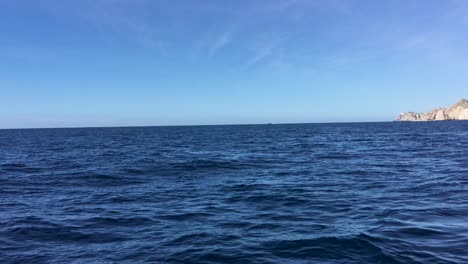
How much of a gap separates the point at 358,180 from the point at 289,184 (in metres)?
3.85

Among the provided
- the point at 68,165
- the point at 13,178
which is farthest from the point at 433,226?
the point at 68,165

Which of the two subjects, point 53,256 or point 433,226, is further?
point 433,226

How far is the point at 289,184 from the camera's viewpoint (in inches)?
719

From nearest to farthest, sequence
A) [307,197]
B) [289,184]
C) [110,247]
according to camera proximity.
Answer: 1. [110,247]
2. [307,197]
3. [289,184]

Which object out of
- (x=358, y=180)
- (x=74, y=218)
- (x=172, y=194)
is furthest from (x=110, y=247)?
(x=358, y=180)

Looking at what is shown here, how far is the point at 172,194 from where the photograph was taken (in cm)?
1652

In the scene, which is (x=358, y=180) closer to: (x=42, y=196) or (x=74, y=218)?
(x=74, y=218)

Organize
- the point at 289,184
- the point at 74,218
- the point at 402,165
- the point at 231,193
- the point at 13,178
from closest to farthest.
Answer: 1. the point at 74,218
2. the point at 231,193
3. the point at 289,184
4. the point at 13,178
5. the point at 402,165

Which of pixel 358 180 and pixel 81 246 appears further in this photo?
pixel 358 180

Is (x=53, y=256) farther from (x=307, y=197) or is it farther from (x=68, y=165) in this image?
(x=68, y=165)

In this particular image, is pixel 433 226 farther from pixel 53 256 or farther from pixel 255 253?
pixel 53 256

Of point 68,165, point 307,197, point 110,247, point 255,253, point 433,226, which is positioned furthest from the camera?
point 68,165

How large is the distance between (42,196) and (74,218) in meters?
5.21

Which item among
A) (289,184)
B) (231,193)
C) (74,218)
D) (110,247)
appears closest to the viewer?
(110,247)
